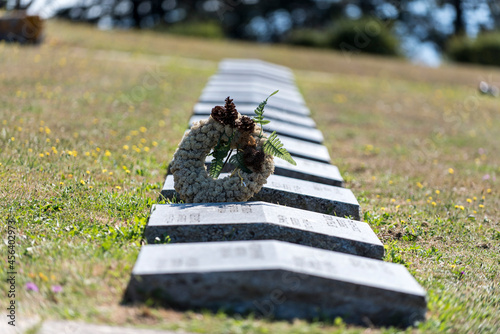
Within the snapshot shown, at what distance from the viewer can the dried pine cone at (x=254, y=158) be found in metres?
3.94

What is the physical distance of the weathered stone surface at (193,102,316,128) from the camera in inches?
269

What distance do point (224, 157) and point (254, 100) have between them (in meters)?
3.87

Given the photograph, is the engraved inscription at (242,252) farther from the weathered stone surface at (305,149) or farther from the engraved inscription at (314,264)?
the weathered stone surface at (305,149)

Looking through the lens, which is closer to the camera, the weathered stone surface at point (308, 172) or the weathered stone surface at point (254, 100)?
the weathered stone surface at point (308, 172)

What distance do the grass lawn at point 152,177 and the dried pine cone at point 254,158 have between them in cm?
84

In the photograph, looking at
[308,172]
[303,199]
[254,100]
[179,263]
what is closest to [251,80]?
[254,100]

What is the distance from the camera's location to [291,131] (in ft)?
21.8

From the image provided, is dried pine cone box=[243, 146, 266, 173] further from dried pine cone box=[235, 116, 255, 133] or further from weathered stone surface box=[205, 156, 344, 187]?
weathered stone surface box=[205, 156, 344, 187]

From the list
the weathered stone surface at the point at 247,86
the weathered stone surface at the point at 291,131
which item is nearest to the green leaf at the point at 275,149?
the weathered stone surface at the point at 291,131

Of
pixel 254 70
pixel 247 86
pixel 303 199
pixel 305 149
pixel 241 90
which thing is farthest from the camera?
pixel 254 70

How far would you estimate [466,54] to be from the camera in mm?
22703

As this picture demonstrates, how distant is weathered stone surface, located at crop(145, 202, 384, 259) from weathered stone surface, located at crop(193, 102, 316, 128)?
10.0 feet

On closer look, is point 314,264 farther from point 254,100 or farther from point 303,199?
point 254,100

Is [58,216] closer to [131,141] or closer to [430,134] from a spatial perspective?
[131,141]
